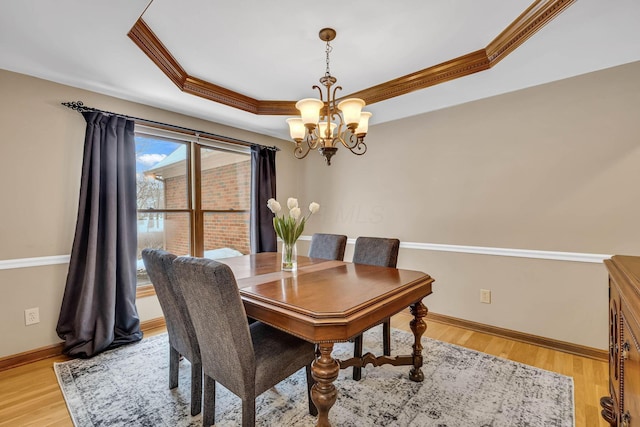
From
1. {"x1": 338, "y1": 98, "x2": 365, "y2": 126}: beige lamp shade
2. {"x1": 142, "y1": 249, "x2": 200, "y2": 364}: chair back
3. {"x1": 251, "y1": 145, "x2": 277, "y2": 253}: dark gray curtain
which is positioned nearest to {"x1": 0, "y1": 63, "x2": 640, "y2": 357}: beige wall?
{"x1": 251, "y1": 145, "x2": 277, "y2": 253}: dark gray curtain

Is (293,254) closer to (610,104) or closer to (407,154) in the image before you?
(407,154)

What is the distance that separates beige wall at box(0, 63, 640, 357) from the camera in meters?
2.18

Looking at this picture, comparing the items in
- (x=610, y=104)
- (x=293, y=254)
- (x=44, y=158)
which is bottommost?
(x=293, y=254)

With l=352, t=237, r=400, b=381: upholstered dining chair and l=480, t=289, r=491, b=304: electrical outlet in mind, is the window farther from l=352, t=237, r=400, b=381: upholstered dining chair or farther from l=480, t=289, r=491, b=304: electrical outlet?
l=480, t=289, r=491, b=304: electrical outlet

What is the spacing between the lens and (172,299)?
1.63 meters

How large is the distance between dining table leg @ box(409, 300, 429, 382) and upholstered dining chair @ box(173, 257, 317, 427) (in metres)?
0.85

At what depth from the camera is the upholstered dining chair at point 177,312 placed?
5.23ft

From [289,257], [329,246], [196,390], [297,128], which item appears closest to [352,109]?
[297,128]

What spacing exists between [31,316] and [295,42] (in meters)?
2.93

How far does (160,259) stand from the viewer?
160 cm

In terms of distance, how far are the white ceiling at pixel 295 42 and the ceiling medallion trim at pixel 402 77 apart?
0.17 ft

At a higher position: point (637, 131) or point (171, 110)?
point (171, 110)

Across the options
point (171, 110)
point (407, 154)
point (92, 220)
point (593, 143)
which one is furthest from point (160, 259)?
point (593, 143)

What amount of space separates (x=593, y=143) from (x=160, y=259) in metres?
3.25
